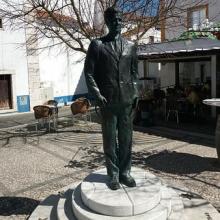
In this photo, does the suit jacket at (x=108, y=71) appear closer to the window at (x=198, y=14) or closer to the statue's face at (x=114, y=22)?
the statue's face at (x=114, y=22)

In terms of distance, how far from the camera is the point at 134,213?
3998 mm

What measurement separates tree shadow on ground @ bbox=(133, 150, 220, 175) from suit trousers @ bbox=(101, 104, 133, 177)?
237cm

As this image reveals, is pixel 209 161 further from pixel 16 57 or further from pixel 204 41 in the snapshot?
pixel 16 57

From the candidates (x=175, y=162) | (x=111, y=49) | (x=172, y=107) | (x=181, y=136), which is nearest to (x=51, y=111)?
(x=172, y=107)

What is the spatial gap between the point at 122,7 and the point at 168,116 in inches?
182

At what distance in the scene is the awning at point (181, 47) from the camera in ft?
35.6

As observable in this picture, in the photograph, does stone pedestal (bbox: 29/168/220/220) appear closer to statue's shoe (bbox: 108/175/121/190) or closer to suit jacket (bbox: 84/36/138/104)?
statue's shoe (bbox: 108/175/121/190)

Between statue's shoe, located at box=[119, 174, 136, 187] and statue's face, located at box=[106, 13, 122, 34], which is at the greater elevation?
statue's face, located at box=[106, 13, 122, 34]

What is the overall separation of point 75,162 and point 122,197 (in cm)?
359

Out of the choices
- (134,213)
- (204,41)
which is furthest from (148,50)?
(134,213)

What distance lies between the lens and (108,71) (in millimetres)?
4301

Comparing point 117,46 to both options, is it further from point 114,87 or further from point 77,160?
point 77,160

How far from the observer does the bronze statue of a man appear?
14.0 ft

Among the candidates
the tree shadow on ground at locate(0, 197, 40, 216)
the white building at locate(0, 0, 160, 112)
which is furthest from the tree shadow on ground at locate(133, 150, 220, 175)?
the white building at locate(0, 0, 160, 112)
